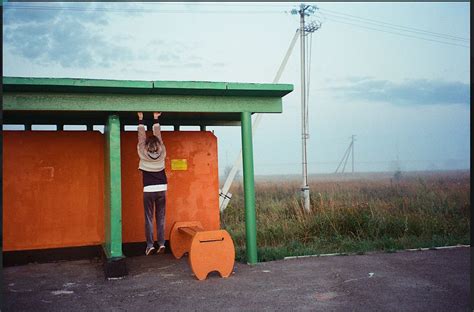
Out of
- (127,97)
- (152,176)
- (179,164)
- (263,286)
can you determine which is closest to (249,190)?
(152,176)

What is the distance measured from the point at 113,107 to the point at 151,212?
1.80m

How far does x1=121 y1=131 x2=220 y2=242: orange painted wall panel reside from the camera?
863 cm

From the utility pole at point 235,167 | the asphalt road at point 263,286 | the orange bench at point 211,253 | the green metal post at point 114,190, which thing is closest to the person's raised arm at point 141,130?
the green metal post at point 114,190

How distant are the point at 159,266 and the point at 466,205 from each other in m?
9.94

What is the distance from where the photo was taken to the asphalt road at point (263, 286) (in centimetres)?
510

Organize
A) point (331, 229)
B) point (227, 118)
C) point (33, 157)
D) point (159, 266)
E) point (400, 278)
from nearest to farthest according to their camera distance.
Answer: point (400, 278)
point (159, 266)
point (33, 157)
point (227, 118)
point (331, 229)

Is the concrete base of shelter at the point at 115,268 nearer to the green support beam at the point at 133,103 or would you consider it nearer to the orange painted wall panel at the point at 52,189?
the orange painted wall panel at the point at 52,189

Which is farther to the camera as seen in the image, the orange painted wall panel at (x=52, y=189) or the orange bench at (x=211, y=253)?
the orange painted wall panel at (x=52, y=189)

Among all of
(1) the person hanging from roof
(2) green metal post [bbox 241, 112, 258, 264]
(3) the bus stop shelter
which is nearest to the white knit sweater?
(1) the person hanging from roof

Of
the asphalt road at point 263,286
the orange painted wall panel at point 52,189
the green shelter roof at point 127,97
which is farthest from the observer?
the orange painted wall panel at point 52,189

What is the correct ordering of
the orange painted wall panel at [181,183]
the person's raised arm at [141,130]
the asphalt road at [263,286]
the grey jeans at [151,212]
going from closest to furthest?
the asphalt road at [263,286]
the person's raised arm at [141,130]
the grey jeans at [151,212]
the orange painted wall panel at [181,183]

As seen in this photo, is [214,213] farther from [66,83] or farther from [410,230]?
[410,230]

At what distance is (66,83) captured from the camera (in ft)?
20.6

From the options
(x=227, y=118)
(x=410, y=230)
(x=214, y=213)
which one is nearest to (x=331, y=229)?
(x=410, y=230)
